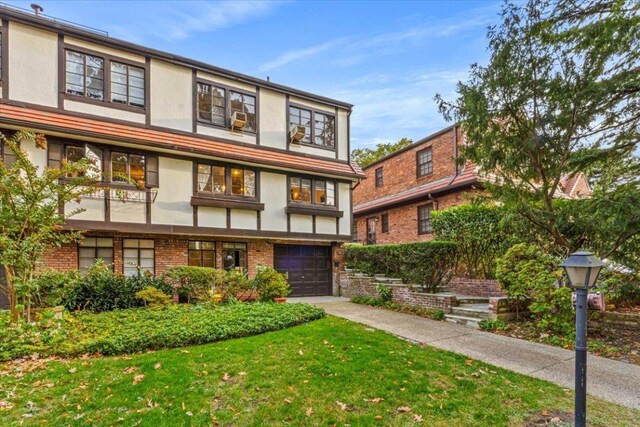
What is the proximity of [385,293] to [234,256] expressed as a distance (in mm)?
5617

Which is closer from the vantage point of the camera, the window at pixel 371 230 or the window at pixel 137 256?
the window at pixel 137 256

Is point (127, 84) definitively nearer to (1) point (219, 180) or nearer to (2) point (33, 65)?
(2) point (33, 65)

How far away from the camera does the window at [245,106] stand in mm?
12578

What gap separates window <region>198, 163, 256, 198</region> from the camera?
11672 mm

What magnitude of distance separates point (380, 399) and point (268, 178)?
973 centimetres

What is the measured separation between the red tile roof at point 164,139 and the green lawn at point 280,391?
6647 mm

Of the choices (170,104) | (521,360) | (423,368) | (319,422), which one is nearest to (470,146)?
(521,360)

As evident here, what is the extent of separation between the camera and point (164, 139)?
1082 centimetres

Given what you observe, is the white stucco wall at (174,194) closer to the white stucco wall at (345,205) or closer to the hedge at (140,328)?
the hedge at (140,328)

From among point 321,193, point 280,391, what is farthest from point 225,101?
point 280,391

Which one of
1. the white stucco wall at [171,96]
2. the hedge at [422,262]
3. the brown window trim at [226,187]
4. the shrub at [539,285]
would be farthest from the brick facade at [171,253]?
the shrub at [539,285]

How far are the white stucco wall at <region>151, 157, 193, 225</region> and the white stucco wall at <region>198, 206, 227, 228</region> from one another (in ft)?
1.05

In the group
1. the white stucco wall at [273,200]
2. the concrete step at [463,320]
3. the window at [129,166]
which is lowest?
the concrete step at [463,320]

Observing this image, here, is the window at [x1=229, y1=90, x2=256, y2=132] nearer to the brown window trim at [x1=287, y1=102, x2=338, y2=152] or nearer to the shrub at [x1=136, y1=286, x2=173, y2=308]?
the brown window trim at [x1=287, y1=102, x2=338, y2=152]
